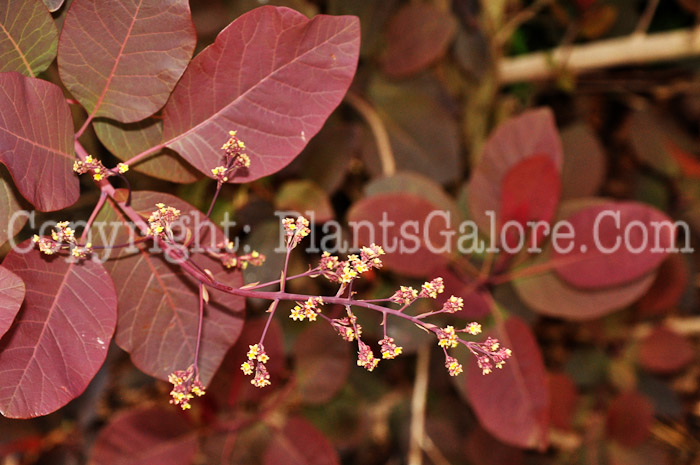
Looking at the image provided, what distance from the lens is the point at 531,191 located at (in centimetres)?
64

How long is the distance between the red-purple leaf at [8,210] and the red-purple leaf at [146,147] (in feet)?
0.28

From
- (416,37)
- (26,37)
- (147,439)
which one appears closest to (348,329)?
(26,37)

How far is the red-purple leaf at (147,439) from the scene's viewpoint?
0.67m


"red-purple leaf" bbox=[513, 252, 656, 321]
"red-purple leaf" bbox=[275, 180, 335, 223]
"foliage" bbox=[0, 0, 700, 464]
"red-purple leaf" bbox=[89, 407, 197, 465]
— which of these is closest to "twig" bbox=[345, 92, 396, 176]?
"foliage" bbox=[0, 0, 700, 464]

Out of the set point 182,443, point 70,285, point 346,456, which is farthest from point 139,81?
point 346,456

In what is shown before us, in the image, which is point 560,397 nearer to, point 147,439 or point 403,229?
point 403,229

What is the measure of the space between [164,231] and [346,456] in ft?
2.52

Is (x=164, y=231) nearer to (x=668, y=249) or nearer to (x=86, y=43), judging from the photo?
(x=86, y=43)

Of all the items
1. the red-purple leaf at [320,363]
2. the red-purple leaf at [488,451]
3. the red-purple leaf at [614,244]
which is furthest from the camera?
the red-purple leaf at [488,451]

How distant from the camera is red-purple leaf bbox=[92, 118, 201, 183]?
46 cm

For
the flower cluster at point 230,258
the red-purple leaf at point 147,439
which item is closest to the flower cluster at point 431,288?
the flower cluster at point 230,258

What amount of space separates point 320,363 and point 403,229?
0.26 meters

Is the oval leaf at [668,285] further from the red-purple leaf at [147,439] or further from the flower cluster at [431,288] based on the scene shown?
→ the red-purple leaf at [147,439]

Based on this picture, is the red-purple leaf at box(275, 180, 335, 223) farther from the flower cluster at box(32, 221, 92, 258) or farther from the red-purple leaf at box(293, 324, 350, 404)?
the flower cluster at box(32, 221, 92, 258)
